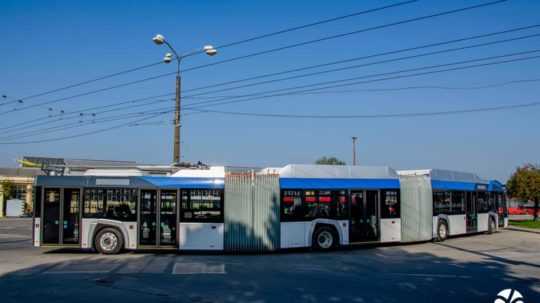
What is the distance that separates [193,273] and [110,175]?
6.07 meters

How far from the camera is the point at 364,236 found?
Result: 61.5 ft

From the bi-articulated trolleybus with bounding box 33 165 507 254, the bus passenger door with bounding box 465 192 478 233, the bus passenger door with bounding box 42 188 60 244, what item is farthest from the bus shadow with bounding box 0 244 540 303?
the bus passenger door with bounding box 465 192 478 233

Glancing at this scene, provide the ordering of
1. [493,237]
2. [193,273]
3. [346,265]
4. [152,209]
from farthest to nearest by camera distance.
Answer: [493,237] < [152,209] < [346,265] < [193,273]

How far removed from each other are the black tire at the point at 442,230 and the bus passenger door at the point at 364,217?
13.4ft

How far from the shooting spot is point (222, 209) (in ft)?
56.5

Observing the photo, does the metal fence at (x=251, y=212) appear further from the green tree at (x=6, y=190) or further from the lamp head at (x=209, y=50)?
the green tree at (x=6, y=190)

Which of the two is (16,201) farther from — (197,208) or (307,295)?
(307,295)

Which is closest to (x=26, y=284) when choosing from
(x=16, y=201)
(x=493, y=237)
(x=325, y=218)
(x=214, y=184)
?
(x=214, y=184)

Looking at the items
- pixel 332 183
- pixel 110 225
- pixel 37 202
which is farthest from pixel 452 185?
pixel 37 202

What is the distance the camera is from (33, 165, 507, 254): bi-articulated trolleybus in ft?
55.0

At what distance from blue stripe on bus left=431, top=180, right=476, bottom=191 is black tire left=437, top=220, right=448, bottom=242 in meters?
1.55

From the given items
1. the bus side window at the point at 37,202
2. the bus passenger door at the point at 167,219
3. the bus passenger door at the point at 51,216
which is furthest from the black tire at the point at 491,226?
the bus side window at the point at 37,202

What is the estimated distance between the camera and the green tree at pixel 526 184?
36.8 m

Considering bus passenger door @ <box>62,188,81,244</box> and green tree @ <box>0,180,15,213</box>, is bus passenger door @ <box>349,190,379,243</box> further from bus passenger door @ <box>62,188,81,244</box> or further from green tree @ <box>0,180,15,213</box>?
green tree @ <box>0,180,15,213</box>
